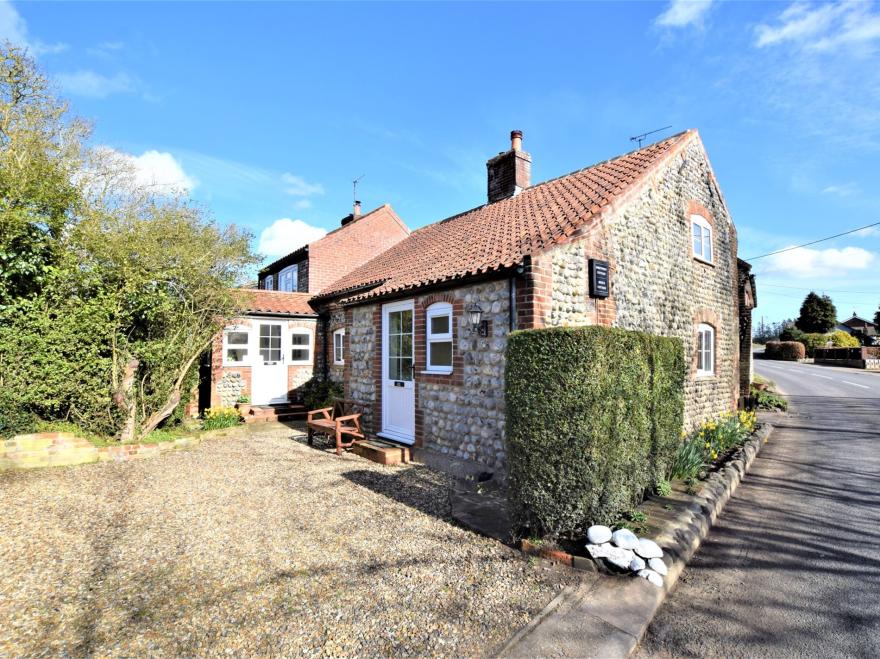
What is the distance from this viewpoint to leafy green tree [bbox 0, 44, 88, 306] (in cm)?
734

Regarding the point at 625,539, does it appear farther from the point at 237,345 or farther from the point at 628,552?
the point at 237,345

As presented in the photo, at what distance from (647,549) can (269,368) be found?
11739 millimetres

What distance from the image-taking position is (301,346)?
46.1ft

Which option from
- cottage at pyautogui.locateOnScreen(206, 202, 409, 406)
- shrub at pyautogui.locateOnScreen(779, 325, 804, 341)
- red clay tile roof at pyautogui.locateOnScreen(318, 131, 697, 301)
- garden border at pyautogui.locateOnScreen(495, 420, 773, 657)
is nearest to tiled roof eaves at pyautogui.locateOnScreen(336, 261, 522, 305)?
red clay tile roof at pyautogui.locateOnScreen(318, 131, 697, 301)

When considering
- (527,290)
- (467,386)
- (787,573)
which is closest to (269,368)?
(467,386)

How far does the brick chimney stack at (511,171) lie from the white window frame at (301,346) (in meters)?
7.18

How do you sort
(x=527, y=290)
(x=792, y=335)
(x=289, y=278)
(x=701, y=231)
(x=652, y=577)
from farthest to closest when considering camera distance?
1. (x=792, y=335)
2. (x=289, y=278)
3. (x=701, y=231)
4. (x=527, y=290)
5. (x=652, y=577)

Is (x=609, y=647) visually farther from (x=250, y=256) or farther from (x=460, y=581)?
(x=250, y=256)

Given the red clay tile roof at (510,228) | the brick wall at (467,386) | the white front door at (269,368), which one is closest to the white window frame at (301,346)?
the white front door at (269,368)

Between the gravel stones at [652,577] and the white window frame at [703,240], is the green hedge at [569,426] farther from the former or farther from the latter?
the white window frame at [703,240]

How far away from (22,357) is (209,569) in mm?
6130

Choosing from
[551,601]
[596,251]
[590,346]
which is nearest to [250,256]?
[596,251]

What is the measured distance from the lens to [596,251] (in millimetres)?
7309

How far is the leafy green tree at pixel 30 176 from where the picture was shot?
7.34m
